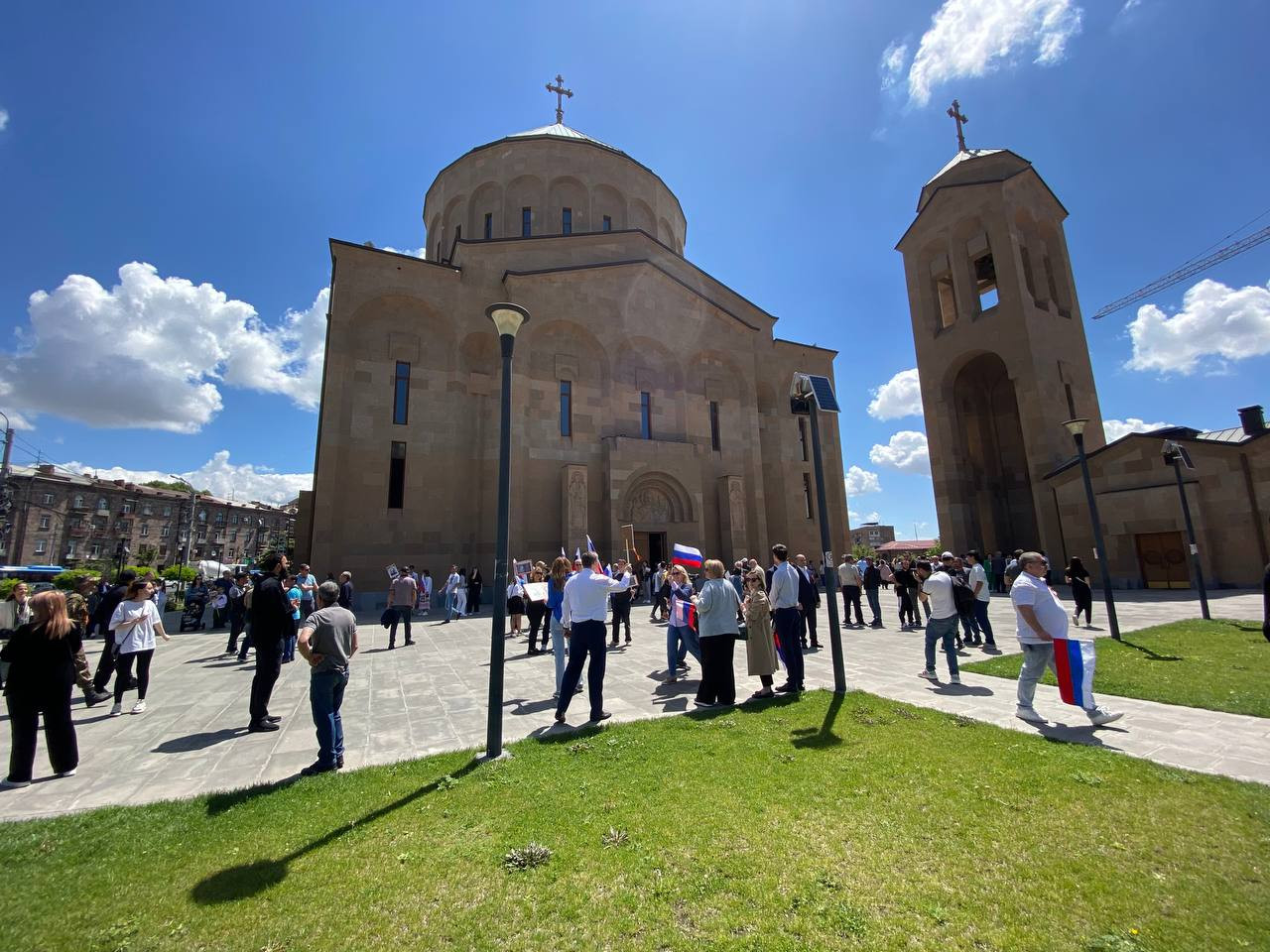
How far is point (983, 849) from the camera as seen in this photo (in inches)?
131

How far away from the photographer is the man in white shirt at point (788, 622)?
7.41 metres

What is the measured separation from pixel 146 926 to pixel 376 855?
115 cm

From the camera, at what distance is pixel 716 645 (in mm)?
7094

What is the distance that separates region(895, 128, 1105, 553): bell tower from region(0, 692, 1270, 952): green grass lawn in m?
26.9

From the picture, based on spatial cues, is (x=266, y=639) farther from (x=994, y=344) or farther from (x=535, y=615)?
(x=994, y=344)

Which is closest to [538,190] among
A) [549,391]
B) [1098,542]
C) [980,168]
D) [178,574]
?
[549,391]

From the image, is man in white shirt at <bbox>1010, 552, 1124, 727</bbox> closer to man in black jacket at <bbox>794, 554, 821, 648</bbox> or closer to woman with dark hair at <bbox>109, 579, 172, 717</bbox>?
man in black jacket at <bbox>794, 554, 821, 648</bbox>

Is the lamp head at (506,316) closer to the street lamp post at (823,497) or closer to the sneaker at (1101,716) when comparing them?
the street lamp post at (823,497)

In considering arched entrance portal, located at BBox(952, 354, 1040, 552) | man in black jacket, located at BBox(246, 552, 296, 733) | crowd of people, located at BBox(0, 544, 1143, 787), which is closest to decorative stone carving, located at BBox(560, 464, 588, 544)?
crowd of people, located at BBox(0, 544, 1143, 787)

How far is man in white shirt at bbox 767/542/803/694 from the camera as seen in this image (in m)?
7.41

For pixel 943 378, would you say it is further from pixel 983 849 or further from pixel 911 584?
pixel 983 849

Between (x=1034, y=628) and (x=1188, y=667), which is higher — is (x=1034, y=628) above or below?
above

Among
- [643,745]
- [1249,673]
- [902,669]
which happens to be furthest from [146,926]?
[1249,673]

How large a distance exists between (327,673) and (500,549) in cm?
208
